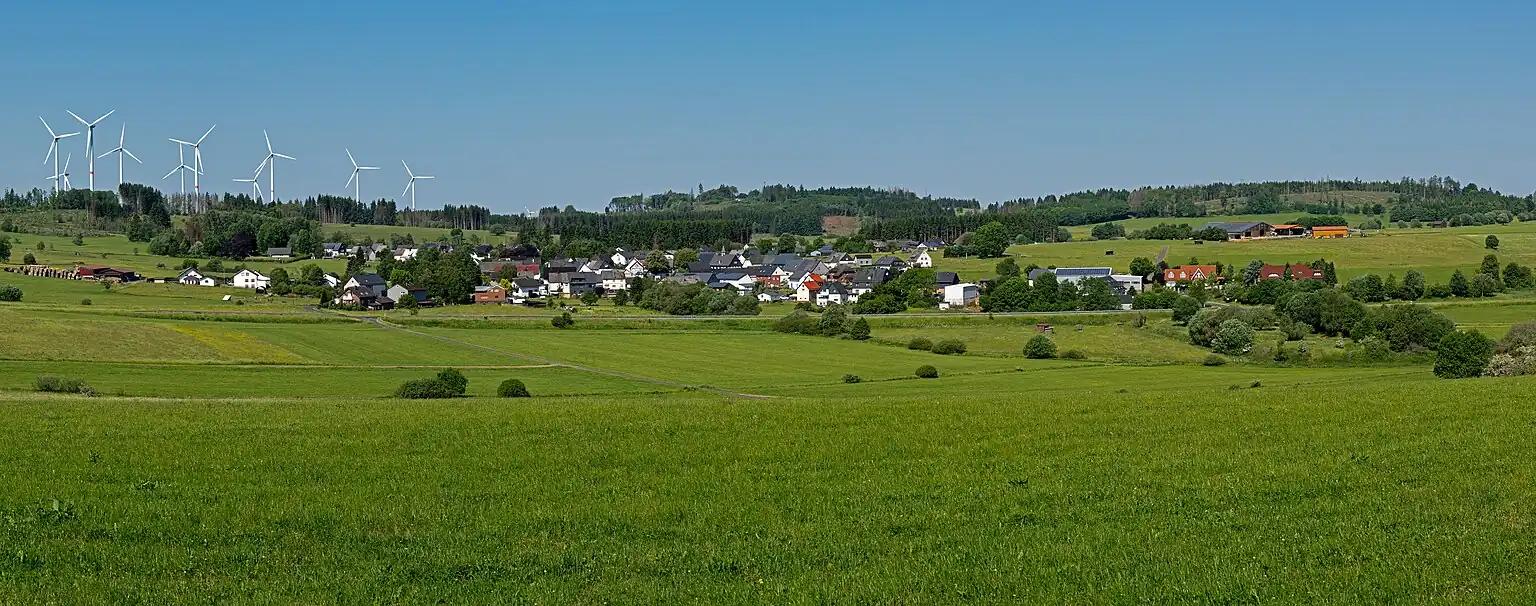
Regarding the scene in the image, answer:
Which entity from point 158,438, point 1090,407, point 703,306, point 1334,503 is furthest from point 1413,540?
point 703,306

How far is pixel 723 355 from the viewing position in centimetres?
7519

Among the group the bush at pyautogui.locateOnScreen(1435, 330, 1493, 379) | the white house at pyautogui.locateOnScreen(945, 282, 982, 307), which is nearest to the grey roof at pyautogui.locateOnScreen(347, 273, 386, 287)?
the white house at pyautogui.locateOnScreen(945, 282, 982, 307)

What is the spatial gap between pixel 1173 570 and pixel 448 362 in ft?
195

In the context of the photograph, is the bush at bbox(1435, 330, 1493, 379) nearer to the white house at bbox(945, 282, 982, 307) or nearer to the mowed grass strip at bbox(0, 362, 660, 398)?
the mowed grass strip at bbox(0, 362, 660, 398)

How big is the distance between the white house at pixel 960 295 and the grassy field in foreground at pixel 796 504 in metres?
94.8

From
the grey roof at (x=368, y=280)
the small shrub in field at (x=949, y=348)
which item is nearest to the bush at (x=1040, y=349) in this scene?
the small shrub in field at (x=949, y=348)

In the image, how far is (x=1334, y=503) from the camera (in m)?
16.2

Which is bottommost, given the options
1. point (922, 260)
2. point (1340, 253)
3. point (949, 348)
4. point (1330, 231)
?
point (949, 348)

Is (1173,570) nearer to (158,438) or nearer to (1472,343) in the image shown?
(158,438)

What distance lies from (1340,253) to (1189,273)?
2394cm

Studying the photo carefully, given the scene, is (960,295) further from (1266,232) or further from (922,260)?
(1266,232)

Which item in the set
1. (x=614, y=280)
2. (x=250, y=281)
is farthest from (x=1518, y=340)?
(x=250, y=281)

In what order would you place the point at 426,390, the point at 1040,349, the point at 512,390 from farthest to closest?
the point at 1040,349 < the point at 512,390 < the point at 426,390

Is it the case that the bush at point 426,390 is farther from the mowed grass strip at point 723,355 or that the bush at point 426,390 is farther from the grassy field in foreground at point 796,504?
the grassy field in foreground at point 796,504
